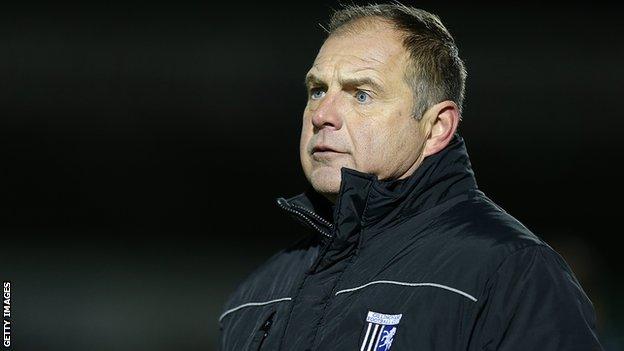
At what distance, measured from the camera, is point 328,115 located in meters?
1.80

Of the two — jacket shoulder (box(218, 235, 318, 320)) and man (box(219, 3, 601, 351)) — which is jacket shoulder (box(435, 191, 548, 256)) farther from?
jacket shoulder (box(218, 235, 318, 320))

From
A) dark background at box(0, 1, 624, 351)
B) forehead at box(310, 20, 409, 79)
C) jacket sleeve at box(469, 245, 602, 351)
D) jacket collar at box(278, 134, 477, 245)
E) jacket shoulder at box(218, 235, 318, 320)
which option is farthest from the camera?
dark background at box(0, 1, 624, 351)

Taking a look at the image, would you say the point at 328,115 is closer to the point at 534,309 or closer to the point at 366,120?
the point at 366,120

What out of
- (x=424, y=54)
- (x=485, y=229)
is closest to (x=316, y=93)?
(x=424, y=54)

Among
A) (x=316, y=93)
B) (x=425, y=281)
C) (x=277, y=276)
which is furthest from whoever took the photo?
(x=277, y=276)

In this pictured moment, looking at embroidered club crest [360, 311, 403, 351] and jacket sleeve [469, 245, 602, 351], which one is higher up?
jacket sleeve [469, 245, 602, 351]

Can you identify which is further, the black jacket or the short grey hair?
the short grey hair

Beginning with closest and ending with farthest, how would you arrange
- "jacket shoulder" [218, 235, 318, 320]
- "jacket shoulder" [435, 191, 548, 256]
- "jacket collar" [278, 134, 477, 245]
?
1. "jacket shoulder" [435, 191, 548, 256]
2. "jacket collar" [278, 134, 477, 245]
3. "jacket shoulder" [218, 235, 318, 320]

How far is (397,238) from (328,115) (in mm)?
275

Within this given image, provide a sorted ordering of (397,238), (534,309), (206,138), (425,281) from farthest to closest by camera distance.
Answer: (206,138) < (397,238) < (425,281) < (534,309)

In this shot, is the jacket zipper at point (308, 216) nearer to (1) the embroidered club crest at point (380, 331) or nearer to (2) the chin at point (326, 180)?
(2) the chin at point (326, 180)

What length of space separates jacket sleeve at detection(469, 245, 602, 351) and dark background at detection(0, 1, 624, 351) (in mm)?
3264

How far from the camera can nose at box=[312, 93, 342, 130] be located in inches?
70.4

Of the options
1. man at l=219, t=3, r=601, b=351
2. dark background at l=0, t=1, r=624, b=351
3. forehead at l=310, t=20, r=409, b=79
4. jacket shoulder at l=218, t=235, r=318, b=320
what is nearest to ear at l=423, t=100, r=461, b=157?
man at l=219, t=3, r=601, b=351
